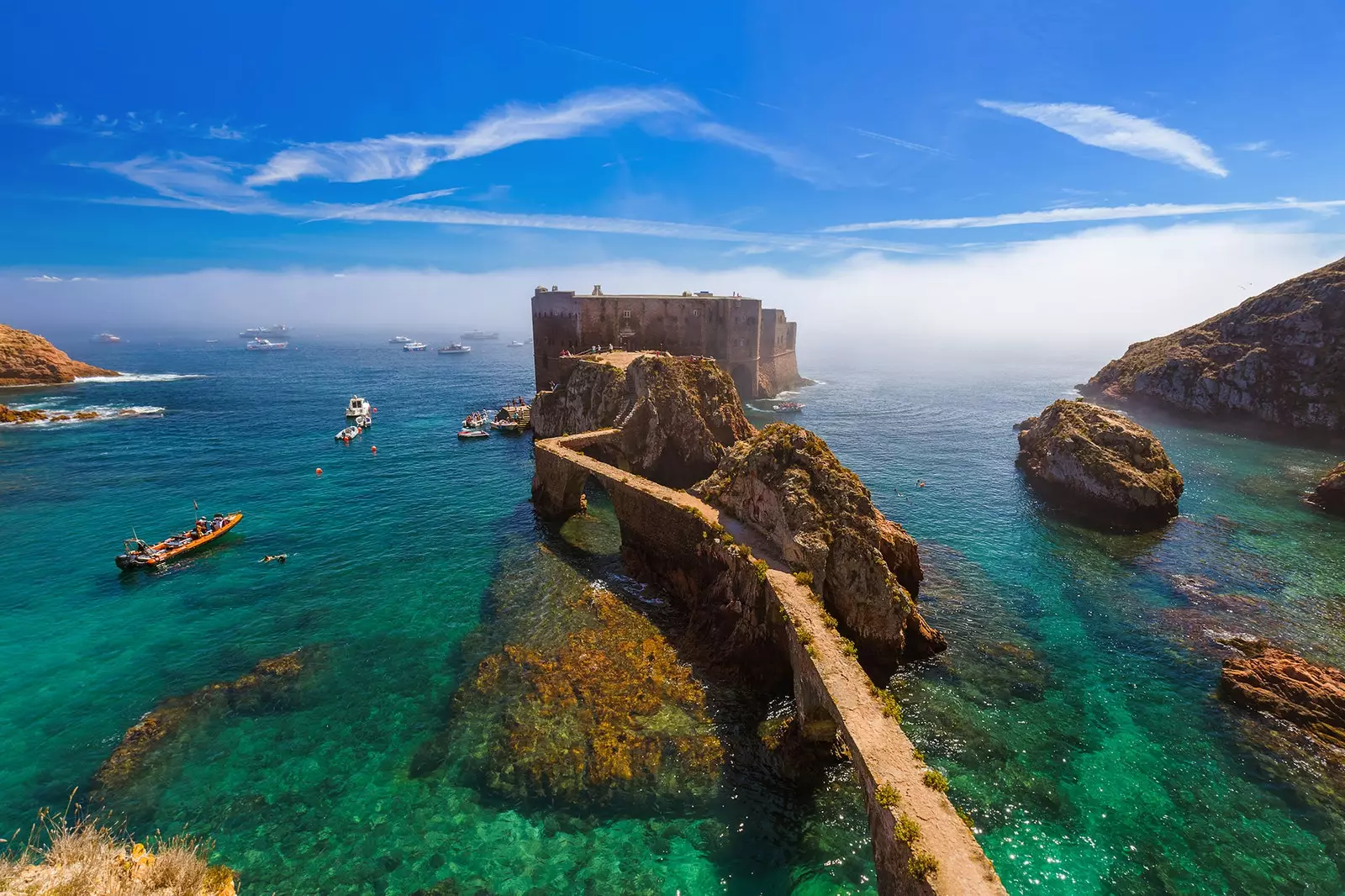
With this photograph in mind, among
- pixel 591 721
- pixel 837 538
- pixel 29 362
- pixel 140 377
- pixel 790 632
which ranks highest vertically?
pixel 29 362

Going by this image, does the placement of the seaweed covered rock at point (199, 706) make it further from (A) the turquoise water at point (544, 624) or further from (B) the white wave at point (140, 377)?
(B) the white wave at point (140, 377)

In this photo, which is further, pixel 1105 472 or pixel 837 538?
pixel 1105 472

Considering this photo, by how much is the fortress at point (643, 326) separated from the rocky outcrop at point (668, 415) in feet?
45.4

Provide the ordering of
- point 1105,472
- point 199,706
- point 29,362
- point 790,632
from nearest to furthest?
point 790,632 < point 199,706 < point 1105,472 < point 29,362

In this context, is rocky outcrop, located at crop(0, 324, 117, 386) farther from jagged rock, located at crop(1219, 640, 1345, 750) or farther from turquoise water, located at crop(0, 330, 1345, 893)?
jagged rock, located at crop(1219, 640, 1345, 750)

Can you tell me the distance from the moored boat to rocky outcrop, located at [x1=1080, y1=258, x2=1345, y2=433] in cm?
10730

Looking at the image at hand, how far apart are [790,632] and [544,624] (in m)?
12.4

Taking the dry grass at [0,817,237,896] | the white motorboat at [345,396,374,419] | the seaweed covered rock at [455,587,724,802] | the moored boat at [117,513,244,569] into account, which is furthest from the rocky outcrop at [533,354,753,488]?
the dry grass at [0,817,237,896]

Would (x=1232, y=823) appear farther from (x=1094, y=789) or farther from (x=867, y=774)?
(x=867, y=774)

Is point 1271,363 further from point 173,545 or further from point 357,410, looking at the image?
point 357,410

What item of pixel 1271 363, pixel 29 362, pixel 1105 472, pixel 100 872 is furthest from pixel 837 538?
pixel 29 362

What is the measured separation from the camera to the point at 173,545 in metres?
Answer: 33.2

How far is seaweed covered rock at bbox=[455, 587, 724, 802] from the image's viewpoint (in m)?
17.8

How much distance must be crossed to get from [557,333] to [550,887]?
6288cm
